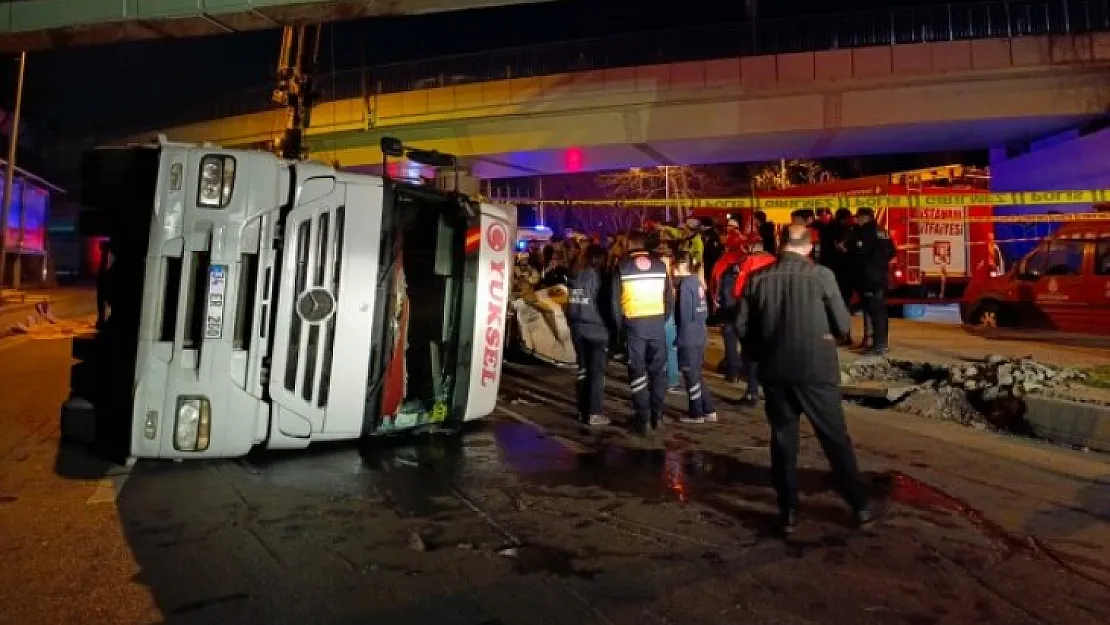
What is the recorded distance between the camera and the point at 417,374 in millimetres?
6922

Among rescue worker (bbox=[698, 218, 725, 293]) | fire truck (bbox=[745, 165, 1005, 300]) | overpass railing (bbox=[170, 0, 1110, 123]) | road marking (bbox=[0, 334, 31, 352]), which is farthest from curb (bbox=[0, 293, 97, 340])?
fire truck (bbox=[745, 165, 1005, 300])

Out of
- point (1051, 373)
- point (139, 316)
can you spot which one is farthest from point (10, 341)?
point (1051, 373)

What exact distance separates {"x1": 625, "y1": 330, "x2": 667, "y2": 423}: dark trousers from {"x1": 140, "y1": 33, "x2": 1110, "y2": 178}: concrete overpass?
13.5 m

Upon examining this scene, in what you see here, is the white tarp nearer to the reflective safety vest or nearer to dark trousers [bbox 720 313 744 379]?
dark trousers [bbox 720 313 744 379]

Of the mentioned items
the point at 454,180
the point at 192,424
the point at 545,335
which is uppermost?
the point at 454,180

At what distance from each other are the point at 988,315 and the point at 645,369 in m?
8.43

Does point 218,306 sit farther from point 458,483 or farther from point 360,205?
point 458,483

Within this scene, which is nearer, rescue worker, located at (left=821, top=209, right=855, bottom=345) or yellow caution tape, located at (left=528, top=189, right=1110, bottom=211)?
rescue worker, located at (left=821, top=209, right=855, bottom=345)

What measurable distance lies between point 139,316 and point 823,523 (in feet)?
14.4

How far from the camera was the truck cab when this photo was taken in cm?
1121

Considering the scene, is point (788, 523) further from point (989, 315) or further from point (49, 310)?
point (49, 310)

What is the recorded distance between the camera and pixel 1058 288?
1166cm

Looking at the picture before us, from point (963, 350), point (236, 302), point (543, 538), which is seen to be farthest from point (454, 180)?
point (963, 350)

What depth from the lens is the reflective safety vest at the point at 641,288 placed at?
22.4 ft
